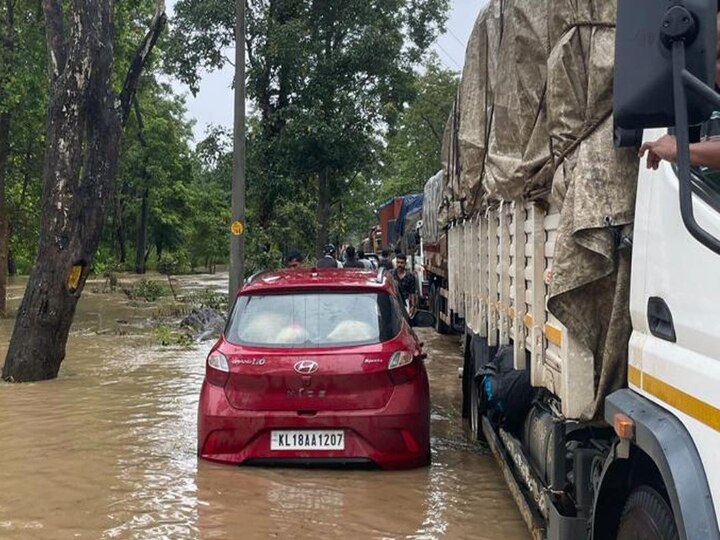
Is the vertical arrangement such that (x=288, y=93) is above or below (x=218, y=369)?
above

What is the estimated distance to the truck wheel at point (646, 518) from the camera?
235 centimetres

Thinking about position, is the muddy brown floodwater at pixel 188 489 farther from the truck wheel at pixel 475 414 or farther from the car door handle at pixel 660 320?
the car door handle at pixel 660 320

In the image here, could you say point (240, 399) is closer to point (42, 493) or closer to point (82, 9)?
point (42, 493)

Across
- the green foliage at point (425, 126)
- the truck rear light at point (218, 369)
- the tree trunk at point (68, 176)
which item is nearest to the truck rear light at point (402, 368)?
the truck rear light at point (218, 369)

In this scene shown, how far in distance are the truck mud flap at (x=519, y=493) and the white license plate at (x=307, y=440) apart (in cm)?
111

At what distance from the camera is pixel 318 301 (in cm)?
636

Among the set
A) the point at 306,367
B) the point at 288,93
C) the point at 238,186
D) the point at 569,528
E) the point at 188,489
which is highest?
the point at 288,93

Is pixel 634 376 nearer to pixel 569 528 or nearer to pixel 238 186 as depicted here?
pixel 569 528

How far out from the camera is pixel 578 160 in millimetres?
3176

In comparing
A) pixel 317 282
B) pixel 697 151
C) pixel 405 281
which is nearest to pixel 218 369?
pixel 317 282

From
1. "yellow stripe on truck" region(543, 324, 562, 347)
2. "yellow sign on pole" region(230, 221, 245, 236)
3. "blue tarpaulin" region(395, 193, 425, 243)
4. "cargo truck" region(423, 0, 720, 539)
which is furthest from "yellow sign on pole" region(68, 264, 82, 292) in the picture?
"blue tarpaulin" region(395, 193, 425, 243)

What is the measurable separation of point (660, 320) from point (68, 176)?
9063mm

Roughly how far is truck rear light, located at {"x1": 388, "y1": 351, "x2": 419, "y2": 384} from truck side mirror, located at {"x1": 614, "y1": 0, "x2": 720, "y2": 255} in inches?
160

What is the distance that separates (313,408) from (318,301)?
2.84 ft
